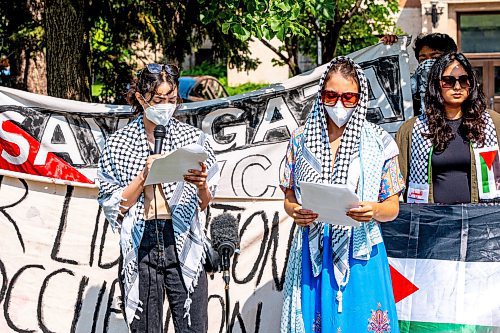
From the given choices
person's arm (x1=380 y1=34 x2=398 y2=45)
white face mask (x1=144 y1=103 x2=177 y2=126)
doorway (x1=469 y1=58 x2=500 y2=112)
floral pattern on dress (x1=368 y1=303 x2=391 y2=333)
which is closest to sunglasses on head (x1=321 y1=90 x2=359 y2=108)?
white face mask (x1=144 y1=103 x2=177 y2=126)

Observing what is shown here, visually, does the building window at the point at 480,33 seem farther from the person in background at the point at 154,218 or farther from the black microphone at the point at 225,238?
the person in background at the point at 154,218

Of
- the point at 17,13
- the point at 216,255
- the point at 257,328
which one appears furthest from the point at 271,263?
the point at 17,13

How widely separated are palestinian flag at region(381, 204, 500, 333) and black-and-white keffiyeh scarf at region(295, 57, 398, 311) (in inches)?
35.3

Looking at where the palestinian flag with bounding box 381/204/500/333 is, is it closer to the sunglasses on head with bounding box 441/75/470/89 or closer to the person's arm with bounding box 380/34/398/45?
the sunglasses on head with bounding box 441/75/470/89

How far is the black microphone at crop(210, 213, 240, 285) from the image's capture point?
4.89 m

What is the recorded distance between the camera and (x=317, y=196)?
418 centimetres

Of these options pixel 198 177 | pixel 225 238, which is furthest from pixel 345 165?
pixel 225 238

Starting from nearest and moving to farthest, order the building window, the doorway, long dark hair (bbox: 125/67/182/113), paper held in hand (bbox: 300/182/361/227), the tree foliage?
paper held in hand (bbox: 300/182/361/227)
long dark hair (bbox: 125/67/182/113)
the tree foliage
the doorway
the building window

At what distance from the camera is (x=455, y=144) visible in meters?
5.19

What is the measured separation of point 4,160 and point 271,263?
1.99m

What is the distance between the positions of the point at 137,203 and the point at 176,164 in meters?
0.37

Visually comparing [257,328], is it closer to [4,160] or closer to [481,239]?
[481,239]

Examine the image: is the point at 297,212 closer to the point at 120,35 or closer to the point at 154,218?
the point at 154,218

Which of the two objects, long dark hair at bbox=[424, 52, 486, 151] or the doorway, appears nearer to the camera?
long dark hair at bbox=[424, 52, 486, 151]
